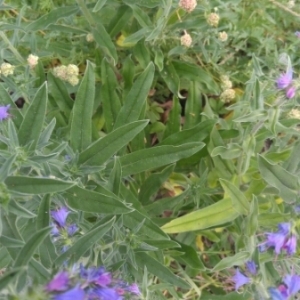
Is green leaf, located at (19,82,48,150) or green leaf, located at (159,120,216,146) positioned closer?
green leaf, located at (19,82,48,150)

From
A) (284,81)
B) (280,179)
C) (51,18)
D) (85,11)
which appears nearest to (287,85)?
(284,81)

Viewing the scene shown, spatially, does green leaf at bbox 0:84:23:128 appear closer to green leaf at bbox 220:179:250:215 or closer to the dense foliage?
the dense foliage

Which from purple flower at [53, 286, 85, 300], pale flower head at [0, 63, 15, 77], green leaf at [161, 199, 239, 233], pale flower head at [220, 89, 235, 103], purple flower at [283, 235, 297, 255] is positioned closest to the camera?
purple flower at [53, 286, 85, 300]

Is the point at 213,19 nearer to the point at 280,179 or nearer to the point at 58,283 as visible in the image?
the point at 280,179

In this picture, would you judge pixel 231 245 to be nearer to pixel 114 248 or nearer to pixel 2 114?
pixel 114 248

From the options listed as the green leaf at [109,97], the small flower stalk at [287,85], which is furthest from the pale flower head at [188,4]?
the small flower stalk at [287,85]

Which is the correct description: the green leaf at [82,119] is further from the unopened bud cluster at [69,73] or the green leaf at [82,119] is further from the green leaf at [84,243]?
the green leaf at [84,243]

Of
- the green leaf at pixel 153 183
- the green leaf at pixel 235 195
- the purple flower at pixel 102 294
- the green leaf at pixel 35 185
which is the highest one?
the green leaf at pixel 35 185

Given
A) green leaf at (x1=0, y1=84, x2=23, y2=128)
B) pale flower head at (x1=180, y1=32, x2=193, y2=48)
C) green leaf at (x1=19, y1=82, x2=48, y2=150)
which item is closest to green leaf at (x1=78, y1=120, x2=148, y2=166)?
green leaf at (x1=19, y1=82, x2=48, y2=150)
